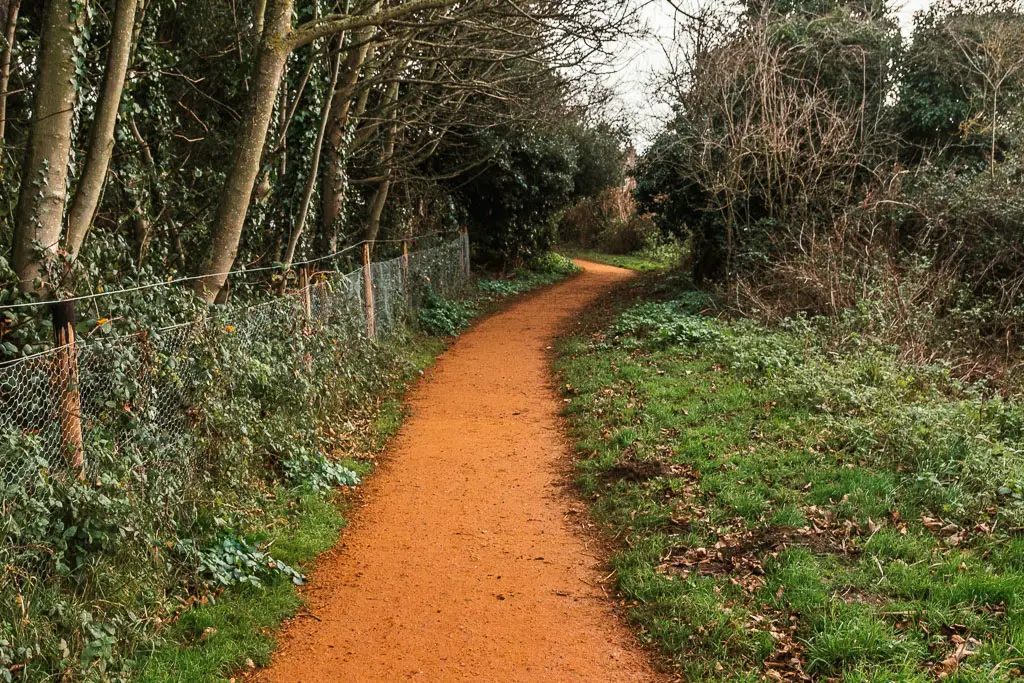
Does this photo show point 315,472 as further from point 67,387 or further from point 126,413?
point 67,387

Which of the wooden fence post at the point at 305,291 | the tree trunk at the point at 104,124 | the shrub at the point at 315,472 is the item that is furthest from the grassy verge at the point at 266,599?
the tree trunk at the point at 104,124

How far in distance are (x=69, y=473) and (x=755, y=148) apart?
46.1ft

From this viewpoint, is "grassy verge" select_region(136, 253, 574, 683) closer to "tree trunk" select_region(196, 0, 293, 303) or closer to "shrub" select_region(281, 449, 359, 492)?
"shrub" select_region(281, 449, 359, 492)

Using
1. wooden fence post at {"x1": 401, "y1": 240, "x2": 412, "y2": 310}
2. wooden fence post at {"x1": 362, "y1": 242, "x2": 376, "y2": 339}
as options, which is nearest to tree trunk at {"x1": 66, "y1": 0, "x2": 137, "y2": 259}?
wooden fence post at {"x1": 362, "y1": 242, "x2": 376, "y2": 339}

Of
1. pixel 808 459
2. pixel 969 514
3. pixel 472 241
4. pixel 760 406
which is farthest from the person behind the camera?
pixel 472 241

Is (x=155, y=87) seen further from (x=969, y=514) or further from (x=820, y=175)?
(x=820, y=175)

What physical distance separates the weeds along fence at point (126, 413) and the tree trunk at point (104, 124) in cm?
110

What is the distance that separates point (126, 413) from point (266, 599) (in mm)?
1615

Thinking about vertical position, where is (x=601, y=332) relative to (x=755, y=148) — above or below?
below

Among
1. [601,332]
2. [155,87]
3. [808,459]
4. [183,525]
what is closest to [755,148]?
[601,332]

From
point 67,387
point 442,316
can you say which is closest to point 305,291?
point 67,387

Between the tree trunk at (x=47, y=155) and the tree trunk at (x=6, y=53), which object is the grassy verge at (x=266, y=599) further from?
the tree trunk at (x=6, y=53)

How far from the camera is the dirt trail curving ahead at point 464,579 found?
15.0 feet

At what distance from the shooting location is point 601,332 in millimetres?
14789
